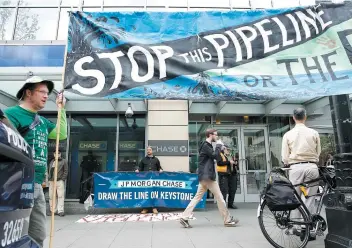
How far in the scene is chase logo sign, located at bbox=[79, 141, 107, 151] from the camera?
10.4m

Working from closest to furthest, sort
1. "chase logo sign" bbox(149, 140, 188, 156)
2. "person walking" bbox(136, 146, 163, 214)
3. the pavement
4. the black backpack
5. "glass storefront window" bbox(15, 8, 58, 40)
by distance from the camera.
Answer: the black backpack → the pavement → "person walking" bbox(136, 146, 163, 214) → "chase logo sign" bbox(149, 140, 188, 156) → "glass storefront window" bbox(15, 8, 58, 40)

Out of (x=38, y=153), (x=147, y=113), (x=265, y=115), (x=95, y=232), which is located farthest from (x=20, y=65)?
(x=265, y=115)

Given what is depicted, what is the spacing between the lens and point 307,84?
335cm

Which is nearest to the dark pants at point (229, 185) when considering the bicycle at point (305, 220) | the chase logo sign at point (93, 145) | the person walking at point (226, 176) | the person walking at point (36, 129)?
the person walking at point (226, 176)

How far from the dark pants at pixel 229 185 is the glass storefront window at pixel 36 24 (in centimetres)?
768

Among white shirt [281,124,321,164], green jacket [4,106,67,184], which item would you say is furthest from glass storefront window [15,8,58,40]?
white shirt [281,124,321,164]

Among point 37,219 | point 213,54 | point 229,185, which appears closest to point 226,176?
point 229,185

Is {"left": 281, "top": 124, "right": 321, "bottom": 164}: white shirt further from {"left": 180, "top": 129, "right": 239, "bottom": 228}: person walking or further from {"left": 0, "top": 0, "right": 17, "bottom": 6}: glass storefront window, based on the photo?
{"left": 0, "top": 0, "right": 17, "bottom": 6}: glass storefront window

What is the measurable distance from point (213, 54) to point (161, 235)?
3.39 metres

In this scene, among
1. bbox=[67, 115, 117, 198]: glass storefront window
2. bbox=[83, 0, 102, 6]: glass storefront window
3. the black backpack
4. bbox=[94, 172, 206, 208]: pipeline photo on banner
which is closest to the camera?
the black backpack

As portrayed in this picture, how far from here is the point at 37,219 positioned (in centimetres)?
257

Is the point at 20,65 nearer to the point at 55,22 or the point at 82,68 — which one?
the point at 55,22

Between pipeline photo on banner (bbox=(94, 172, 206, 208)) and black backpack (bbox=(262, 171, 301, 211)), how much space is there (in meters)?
4.42

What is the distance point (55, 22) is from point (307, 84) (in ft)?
32.5
